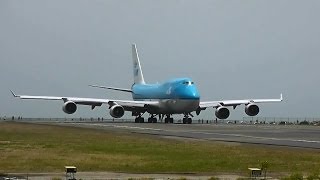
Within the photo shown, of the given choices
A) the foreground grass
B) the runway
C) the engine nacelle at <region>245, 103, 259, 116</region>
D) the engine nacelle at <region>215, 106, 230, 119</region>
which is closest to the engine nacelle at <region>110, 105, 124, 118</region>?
the engine nacelle at <region>215, 106, 230, 119</region>

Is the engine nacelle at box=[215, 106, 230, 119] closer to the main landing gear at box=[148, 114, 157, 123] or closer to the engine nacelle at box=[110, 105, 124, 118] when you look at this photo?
the main landing gear at box=[148, 114, 157, 123]

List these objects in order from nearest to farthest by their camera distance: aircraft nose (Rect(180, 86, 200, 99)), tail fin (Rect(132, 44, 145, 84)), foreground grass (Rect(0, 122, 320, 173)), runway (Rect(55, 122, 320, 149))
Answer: foreground grass (Rect(0, 122, 320, 173)), runway (Rect(55, 122, 320, 149)), aircraft nose (Rect(180, 86, 200, 99)), tail fin (Rect(132, 44, 145, 84))

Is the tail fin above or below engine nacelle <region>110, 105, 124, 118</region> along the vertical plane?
above

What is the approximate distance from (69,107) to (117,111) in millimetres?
6457

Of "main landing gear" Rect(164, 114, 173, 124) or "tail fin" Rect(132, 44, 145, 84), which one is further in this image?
"tail fin" Rect(132, 44, 145, 84)

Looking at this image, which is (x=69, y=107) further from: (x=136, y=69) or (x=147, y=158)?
(x=147, y=158)

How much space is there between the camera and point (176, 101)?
84688 mm

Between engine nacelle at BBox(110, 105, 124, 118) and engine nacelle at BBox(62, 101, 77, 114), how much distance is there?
16.4 ft

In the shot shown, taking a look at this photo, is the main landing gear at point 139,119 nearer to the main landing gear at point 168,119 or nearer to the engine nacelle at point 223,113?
the main landing gear at point 168,119

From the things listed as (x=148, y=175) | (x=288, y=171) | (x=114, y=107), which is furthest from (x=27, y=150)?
(x=114, y=107)

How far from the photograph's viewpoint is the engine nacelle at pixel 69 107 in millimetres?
84519

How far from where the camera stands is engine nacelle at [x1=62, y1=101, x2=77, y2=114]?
8452cm

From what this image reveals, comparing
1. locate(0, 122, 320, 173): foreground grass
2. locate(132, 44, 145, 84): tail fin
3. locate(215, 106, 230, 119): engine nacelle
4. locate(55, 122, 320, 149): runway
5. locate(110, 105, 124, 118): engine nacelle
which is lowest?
locate(0, 122, 320, 173): foreground grass

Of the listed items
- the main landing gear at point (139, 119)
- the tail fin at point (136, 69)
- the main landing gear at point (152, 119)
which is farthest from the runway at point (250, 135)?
the tail fin at point (136, 69)
